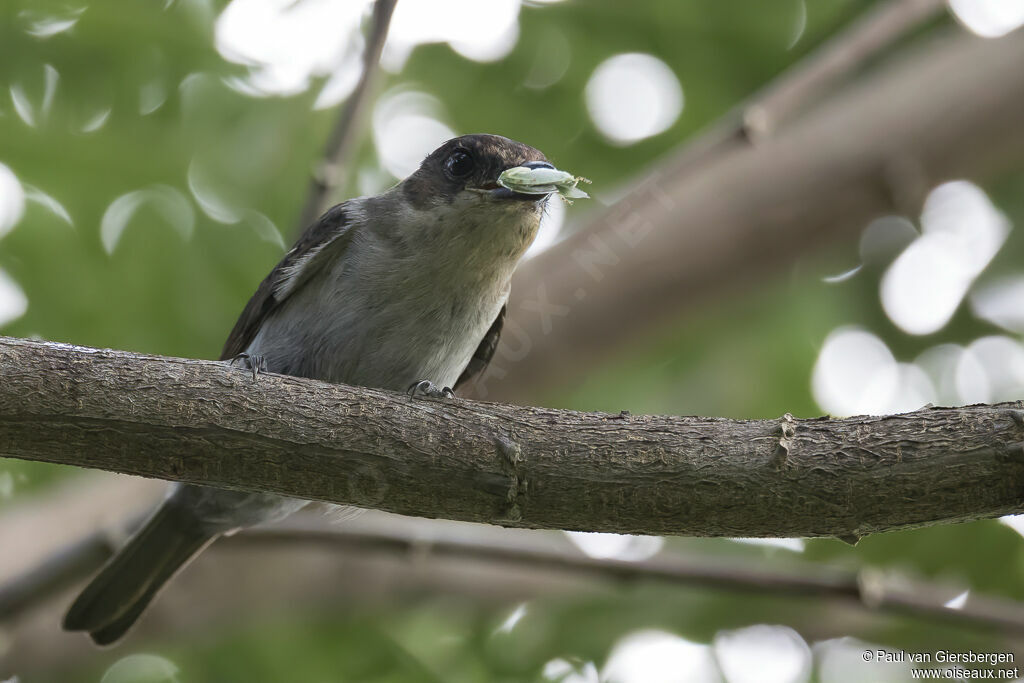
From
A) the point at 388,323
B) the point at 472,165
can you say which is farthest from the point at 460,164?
the point at 388,323

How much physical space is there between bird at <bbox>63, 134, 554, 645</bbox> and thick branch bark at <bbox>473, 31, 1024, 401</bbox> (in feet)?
3.37

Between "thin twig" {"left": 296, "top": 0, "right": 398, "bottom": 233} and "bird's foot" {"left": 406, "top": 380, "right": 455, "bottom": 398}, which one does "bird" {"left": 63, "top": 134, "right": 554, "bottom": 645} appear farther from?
"bird's foot" {"left": 406, "top": 380, "right": 455, "bottom": 398}

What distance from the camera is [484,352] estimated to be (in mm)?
5070

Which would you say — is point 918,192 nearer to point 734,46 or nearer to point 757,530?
point 734,46

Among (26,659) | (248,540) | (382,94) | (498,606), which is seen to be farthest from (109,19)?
(498,606)

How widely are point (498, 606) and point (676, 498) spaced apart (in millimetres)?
3060

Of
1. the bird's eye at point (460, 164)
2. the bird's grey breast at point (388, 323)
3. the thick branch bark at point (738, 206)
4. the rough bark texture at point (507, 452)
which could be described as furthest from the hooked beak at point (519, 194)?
the thick branch bark at point (738, 206)

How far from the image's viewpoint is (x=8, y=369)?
113 inches

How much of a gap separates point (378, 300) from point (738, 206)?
2261 millimetres

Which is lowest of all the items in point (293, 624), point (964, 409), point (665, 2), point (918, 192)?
point (293, 624)

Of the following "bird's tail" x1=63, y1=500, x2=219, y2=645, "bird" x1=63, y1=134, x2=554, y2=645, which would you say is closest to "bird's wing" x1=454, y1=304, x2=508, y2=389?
"bird" x1=63, y1=134, x2=554, y2=645

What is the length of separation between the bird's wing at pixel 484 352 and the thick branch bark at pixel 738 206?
0.49 m

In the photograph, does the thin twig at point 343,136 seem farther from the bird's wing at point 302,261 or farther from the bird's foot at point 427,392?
the bird's foot at point 427,392

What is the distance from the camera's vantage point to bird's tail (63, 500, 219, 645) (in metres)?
4.77
